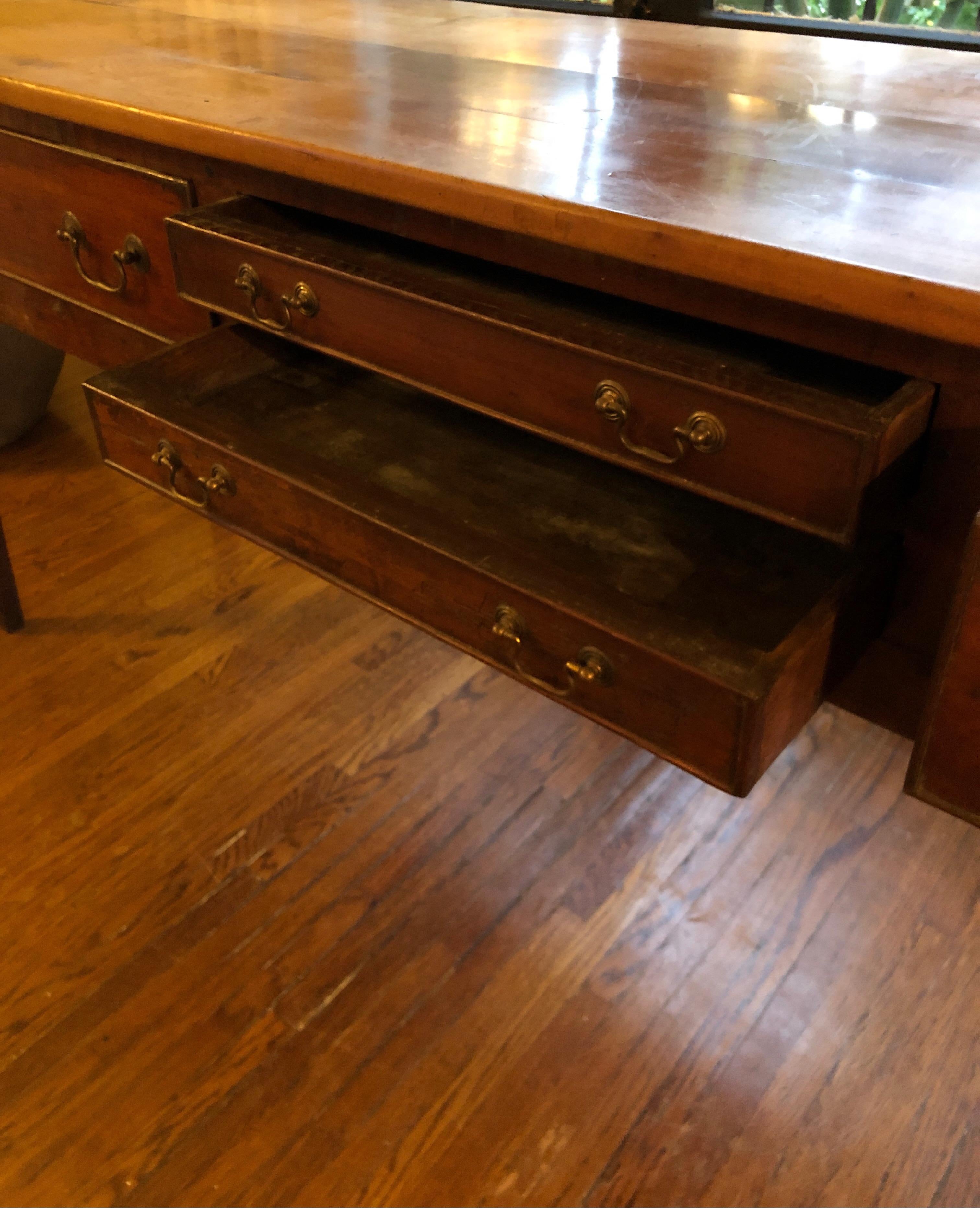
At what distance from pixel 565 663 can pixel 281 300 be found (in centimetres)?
38

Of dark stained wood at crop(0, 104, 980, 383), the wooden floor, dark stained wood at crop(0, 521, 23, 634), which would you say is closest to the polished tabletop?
dark stained wood at crop(0, 104, 980, 383)

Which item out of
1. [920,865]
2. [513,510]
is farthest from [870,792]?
[513,510]

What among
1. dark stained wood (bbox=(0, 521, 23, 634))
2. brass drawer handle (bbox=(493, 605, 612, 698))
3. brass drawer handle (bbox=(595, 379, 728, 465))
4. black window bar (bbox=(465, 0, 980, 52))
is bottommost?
dark stained wood (bbox=(0, 521, 23, 634))

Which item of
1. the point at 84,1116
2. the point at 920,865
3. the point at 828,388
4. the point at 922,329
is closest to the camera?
the point at 922,329

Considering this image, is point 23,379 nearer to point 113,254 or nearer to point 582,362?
point 113,254

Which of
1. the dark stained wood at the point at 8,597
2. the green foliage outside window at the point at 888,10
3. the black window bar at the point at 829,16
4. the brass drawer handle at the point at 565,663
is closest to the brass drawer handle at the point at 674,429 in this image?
the brass drawer handle at the point at 565,663

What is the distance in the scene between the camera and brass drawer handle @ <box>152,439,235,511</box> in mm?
813

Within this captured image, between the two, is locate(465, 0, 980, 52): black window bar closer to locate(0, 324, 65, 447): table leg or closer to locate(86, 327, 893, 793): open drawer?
locate(86, 327, 893, 793): open drawer

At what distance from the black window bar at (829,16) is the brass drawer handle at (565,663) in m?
0.96

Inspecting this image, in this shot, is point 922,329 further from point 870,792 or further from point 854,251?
point 870,792

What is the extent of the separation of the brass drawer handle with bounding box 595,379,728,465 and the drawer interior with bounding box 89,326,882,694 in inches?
3.5

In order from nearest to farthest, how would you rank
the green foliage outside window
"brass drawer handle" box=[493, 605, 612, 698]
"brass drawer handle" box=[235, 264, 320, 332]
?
"brass drawer handle" box=[493, 605, 612, 698]
"brass drawer handle" box=[235, 264, 320, 332]
the green foliage outside window

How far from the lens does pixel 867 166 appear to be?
0.69 meters

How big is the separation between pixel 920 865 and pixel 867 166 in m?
0.82
